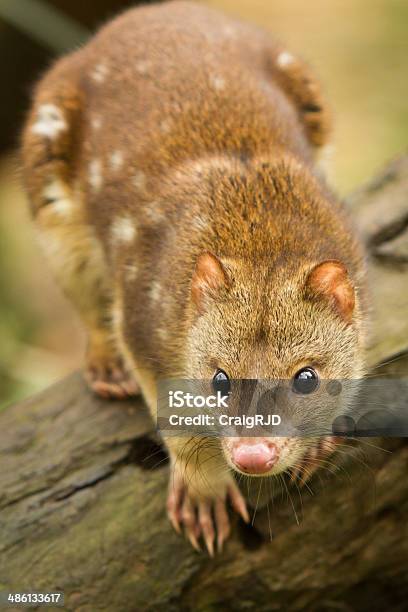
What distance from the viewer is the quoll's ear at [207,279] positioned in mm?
2982

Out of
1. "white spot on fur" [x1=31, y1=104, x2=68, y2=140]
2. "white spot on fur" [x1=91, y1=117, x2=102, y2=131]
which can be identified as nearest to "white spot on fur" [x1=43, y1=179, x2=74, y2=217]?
"white spot on fur" [x1=31, y1=104, x2=68, y2=140]

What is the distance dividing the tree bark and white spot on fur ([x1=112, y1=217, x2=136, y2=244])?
0.84 meters

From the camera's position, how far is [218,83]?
4.01 m

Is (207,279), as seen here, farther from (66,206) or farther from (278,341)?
(66,206)

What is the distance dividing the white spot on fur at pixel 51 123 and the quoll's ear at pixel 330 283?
2.12 m

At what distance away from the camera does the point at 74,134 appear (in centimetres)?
453

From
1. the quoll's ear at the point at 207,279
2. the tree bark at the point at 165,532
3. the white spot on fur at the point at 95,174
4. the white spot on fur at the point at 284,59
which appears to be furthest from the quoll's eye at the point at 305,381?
the white spot on fur at the point at 284,59

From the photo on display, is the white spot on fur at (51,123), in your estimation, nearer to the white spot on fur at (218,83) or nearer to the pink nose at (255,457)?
the white spot on fur at (218,83)

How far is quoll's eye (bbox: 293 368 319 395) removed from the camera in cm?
287

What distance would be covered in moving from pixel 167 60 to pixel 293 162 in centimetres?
96

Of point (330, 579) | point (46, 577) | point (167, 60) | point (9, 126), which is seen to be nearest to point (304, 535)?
point (330, 579)

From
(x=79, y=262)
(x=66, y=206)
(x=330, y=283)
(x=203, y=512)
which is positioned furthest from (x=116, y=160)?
(x=203, y=512)

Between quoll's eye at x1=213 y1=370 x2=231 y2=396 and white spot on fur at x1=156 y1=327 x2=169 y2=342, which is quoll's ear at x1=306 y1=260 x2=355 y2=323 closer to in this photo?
quoll's eye at x1=213 y1=370 x2=231 y2=396

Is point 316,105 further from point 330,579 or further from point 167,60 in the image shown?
point 330,579
